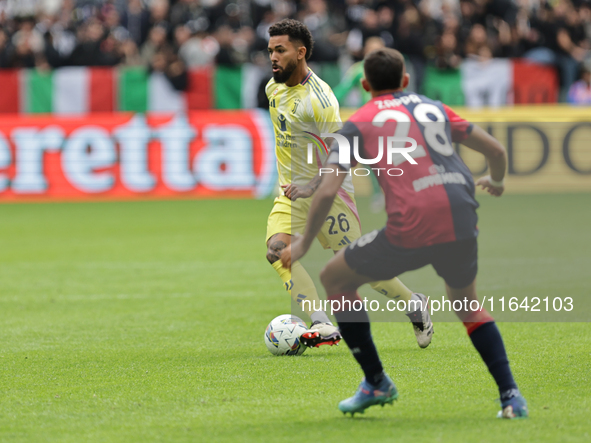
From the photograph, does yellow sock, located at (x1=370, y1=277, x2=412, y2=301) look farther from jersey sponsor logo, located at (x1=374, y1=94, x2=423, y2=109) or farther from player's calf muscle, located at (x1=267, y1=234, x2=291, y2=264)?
jersey sponsor logo, located at (x1=374, y1=94, x2=423, y2=109)

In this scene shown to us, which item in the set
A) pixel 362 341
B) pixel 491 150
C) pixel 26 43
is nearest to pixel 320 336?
pixel 362 341

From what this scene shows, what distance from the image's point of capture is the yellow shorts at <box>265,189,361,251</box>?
6254mm

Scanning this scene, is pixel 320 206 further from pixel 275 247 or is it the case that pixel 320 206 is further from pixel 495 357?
pixel 275 247

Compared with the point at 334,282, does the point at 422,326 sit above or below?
below

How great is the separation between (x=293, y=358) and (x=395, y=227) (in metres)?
2.07

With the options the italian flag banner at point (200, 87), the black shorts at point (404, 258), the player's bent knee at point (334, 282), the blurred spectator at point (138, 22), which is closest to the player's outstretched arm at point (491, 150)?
the black shorts at point (404, 258)

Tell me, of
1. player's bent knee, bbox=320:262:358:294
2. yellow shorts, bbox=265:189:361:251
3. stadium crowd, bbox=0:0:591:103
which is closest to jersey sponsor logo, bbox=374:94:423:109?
player's bent knee, bbox=320:262:358:294

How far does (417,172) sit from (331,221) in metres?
2.08

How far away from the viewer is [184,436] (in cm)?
410

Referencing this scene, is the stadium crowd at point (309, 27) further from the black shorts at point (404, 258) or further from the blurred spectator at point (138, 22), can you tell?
the black shorts at point (404, 258)

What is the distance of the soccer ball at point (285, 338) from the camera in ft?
19.9

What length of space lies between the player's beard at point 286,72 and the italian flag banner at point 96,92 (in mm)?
12999

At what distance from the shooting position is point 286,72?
20.5ft

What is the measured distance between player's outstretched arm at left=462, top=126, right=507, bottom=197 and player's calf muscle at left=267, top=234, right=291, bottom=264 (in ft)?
5.38
